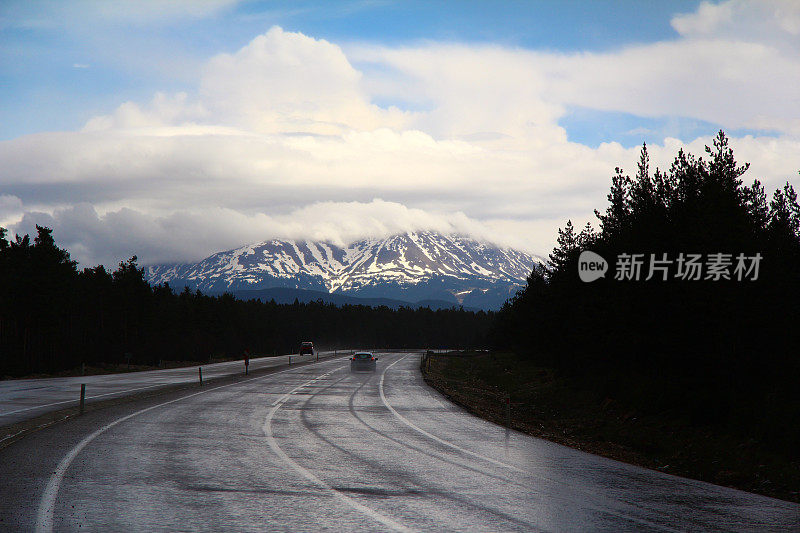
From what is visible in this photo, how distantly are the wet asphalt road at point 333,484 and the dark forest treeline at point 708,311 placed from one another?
8000mm

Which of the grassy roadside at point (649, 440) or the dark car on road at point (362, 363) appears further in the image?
the dark car on road at point (362, 363)

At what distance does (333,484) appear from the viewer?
1099 centimetres

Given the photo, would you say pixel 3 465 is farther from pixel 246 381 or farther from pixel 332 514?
pixel 246 381

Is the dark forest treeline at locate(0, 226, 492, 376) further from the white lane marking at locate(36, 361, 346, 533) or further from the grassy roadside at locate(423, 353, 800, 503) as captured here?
the white lane marking at locate(36, 361, 346, 533)

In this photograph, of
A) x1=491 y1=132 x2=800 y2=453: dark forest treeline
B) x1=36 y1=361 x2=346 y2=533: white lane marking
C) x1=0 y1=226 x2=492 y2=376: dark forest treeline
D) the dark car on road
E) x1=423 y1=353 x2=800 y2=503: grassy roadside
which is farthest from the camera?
x1=0 y1=226 x2=492 y2=376: dark forest treeline

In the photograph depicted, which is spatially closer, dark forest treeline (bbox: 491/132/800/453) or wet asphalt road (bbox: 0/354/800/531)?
wet asphalt road (bbox: 0/354/800/531)

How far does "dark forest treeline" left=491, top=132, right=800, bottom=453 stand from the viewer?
71.0 feet

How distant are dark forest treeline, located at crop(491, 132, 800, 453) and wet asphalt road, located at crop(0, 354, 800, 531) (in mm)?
8000

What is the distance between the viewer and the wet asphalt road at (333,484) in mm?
8695

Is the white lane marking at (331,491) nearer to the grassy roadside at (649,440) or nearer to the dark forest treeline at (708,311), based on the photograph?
the grassy roadside at (649,440)

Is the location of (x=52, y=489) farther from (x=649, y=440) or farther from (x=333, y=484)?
(x=649, y=440)

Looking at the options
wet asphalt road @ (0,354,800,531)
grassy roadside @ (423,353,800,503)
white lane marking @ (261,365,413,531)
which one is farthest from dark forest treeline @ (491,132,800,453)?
white lane marking @ (261,365,413,531)

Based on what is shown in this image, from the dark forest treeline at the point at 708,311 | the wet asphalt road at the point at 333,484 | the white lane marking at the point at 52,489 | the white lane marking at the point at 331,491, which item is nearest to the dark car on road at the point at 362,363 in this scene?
the dark forest treeline at the point at 708,311

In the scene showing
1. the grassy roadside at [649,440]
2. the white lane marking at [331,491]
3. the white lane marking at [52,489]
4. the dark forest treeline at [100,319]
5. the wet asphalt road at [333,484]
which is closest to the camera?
the white lane marking at [52,489]
